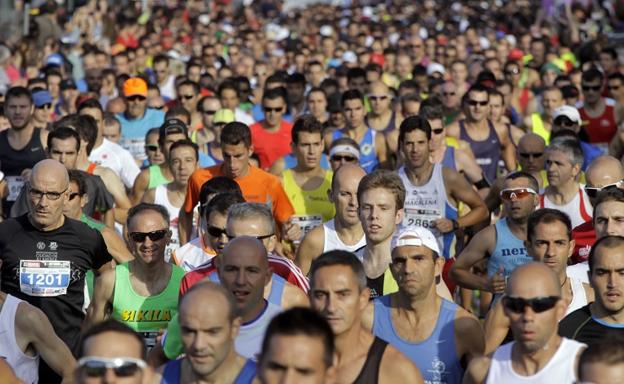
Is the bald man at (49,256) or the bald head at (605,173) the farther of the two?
the bald head at (605,173)

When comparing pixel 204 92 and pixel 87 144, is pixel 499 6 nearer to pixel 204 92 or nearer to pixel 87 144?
pixel 204 92

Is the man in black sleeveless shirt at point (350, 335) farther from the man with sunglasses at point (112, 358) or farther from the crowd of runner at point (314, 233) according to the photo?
the man with sunglasses at point (112, 358)

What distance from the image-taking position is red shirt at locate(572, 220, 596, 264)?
9.25 metres

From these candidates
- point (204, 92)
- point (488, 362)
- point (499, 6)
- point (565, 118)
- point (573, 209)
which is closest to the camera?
point (488, 362)

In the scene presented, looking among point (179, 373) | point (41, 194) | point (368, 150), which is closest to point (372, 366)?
point (179, 373)

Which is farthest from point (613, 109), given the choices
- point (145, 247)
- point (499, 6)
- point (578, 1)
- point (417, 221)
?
point (499, 6)

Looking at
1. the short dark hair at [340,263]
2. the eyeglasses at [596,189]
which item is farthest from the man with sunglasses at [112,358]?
the eyeglasses at [596,189]

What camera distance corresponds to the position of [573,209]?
10.2 m

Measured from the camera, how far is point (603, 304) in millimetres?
6988

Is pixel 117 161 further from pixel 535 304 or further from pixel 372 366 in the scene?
pixel 535 304

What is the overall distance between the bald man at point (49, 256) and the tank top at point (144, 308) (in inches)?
20.9

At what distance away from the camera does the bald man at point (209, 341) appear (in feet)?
19.0

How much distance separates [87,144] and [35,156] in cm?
66

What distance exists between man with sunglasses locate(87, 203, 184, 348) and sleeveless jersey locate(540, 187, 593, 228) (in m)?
3.22
